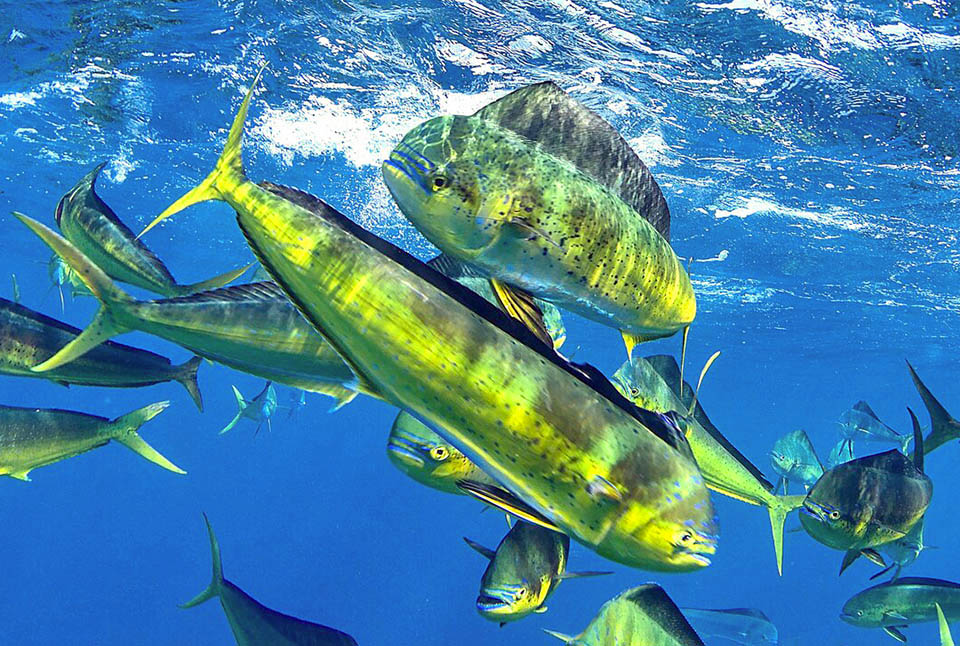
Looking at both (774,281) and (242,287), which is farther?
(774,281)

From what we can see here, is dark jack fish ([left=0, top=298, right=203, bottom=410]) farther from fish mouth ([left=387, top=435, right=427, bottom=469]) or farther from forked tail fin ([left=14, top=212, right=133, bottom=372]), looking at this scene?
fish mouth ([left=387, top=435, right=427, bottom=469])

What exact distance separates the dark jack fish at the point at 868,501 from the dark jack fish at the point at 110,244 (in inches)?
121

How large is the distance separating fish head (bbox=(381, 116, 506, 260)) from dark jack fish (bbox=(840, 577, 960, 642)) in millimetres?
4259

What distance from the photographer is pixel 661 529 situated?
1.12 metres

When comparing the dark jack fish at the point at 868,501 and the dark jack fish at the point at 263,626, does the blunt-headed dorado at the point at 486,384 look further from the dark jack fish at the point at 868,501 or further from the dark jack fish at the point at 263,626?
the dark jack fish at the point at 263,626

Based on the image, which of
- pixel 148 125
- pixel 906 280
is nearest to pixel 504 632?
pixel 906 280

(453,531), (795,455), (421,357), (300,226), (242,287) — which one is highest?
(300,226)

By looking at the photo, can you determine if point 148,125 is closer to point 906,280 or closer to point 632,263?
point 632,263

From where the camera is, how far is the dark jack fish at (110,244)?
2615 millimetres

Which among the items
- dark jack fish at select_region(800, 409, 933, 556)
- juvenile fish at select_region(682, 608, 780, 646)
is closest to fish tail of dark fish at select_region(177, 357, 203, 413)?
dark jack fish at select_region(800, 409, 933, 556)

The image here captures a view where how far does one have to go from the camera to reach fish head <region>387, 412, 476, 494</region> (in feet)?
7.89

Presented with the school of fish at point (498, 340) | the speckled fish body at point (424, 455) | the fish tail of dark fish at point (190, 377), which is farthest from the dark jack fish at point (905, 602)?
the fish tail of dark fish at point (190, 377)

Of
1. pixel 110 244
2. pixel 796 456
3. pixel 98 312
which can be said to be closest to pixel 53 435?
pixel 110 244

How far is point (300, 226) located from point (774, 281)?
25.0 m
